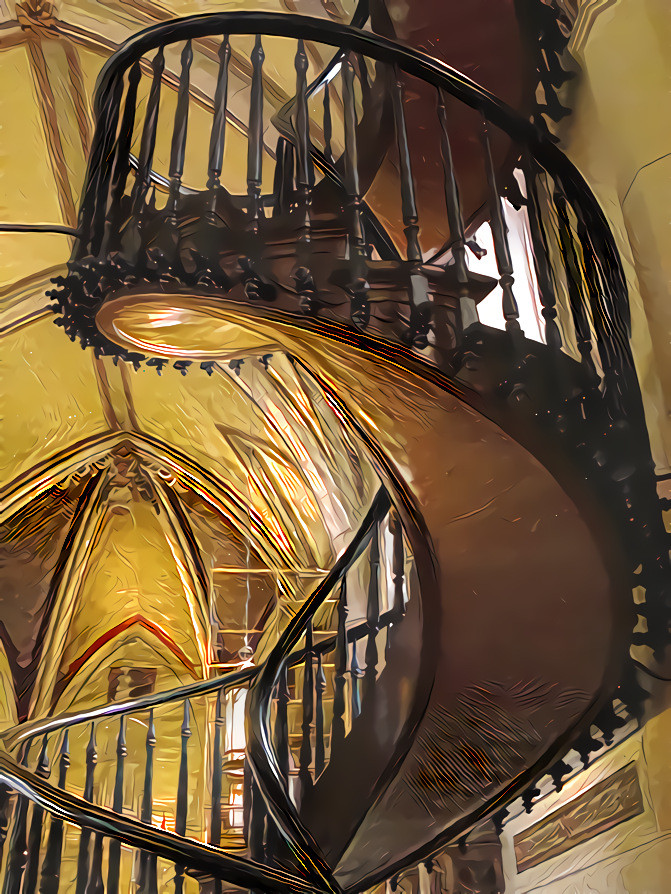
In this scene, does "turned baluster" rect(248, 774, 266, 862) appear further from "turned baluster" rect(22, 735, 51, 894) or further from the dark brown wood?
the dark brown wood

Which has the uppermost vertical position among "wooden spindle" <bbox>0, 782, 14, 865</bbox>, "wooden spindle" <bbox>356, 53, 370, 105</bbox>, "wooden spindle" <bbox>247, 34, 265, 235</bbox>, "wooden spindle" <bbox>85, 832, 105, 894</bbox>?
"wooden spindle" <bbox>356, 53, 370, 105</bbox>

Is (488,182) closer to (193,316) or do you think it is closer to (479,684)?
(193,316)

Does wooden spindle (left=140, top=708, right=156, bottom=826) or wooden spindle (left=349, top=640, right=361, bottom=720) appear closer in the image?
wooden spindle (left=349, top=640, right=361, bottom=720)

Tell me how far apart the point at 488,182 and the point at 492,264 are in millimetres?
176

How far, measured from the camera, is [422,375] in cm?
170

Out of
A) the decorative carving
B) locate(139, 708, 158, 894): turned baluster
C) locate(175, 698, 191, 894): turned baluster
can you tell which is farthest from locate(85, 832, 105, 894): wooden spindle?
the decorative carving

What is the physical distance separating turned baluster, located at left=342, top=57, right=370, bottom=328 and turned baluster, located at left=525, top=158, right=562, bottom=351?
375mm

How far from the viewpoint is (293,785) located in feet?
7.44

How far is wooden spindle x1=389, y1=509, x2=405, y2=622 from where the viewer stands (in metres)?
2.23

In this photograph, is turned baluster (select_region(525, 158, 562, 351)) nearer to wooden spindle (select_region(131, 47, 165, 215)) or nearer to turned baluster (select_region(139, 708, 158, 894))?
wooden spindle (select_region(131, 47, 165, 215))

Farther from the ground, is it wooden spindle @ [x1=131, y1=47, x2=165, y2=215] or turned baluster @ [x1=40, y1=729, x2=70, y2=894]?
wooden spindle @ [x1=131, y1=47, x2=165, y2=215]

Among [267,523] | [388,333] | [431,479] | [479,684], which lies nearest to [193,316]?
[388,333]

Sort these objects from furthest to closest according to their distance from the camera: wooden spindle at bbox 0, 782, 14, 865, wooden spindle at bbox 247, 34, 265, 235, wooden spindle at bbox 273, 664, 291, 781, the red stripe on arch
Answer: the red stripe on arch, wooden spindle at bbox 0, 782, 14, 865, wooden spindle at bbox 273, 664, 291, 781, wooden spindle at bbox 247, 34, 265, 235

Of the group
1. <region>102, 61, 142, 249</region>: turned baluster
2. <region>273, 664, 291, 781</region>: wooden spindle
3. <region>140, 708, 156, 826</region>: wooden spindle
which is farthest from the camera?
<region>140, 708, 156, 826</region>: wooden spindle
